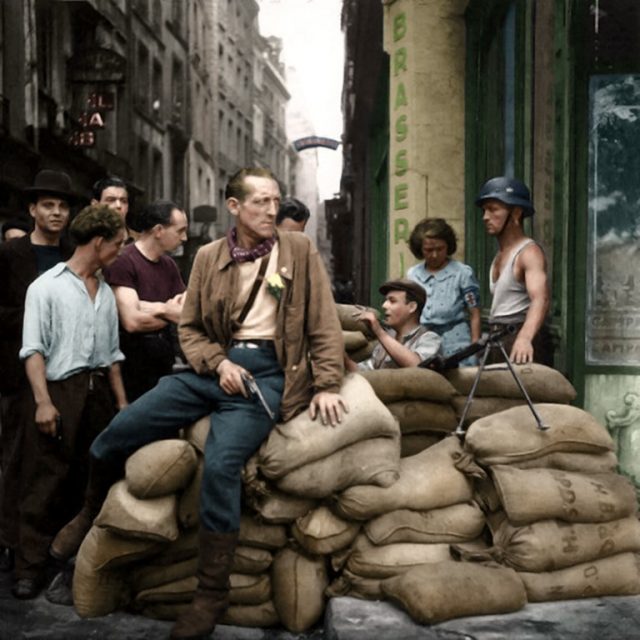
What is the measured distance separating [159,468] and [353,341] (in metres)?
2.59

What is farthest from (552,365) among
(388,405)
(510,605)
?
(510,605)

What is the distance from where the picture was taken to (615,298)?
5.84 meters

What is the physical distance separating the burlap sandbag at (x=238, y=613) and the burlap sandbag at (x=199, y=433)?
741 mm

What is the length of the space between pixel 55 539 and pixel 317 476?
1395 mm

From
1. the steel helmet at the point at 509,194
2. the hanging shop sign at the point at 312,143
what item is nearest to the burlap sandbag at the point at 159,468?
the steel helmet at the point at 509,194

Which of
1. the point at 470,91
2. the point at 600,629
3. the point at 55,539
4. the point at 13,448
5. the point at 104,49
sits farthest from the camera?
the point at 104,49

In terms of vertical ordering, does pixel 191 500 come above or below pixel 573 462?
below

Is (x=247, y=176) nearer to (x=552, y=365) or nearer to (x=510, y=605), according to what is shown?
(x=510, y=605)

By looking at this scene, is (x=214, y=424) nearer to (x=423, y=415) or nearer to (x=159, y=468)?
(x=159, y=468)

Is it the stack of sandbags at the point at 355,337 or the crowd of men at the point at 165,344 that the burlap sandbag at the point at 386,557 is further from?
the stack of sandbags at the point at 355,337

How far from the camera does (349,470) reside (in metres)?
4.21

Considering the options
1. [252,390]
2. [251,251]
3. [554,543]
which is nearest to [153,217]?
[251,251]

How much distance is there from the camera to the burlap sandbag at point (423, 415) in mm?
4883

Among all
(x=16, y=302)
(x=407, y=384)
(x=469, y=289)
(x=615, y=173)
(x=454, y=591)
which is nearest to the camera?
(x=454, y=591)
